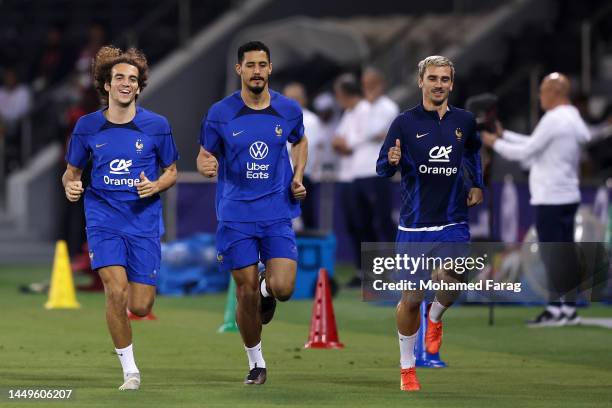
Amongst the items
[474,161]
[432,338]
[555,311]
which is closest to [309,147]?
[555,311]

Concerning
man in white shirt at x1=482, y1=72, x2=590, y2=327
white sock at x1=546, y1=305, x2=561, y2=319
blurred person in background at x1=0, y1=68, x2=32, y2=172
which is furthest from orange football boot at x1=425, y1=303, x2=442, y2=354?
blurred person in background at x1=0, y1=68, x2=32, y2=172

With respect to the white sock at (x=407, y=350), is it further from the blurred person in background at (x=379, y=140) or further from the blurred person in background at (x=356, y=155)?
the blurred person in background at (x=356, y=155)

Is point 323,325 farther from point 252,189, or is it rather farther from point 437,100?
point 437,100

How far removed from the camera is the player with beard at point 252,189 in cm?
1054

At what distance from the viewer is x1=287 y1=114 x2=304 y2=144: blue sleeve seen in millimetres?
10789

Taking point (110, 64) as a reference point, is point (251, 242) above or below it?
below

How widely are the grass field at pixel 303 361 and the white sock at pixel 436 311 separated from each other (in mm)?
384

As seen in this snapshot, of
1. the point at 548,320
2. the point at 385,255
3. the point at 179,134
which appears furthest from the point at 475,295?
the point at 179,134

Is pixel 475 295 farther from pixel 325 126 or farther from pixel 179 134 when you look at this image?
pixel 179 134

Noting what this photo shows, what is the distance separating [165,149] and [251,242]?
83cm

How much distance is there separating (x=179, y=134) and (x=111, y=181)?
677 inches

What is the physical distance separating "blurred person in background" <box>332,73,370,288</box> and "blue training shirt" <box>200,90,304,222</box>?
794cm

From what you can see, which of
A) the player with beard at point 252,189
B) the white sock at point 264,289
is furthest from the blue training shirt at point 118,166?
the white sock at point 264,289

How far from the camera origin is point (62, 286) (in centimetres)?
1675
